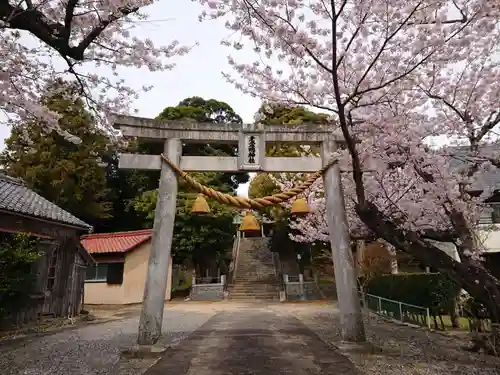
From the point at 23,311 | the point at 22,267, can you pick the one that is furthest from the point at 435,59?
the point at 23,311

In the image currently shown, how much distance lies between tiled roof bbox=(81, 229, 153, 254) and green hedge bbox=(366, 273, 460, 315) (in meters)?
12.8

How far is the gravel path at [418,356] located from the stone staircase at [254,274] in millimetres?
14472

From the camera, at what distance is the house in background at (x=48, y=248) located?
11266 mm

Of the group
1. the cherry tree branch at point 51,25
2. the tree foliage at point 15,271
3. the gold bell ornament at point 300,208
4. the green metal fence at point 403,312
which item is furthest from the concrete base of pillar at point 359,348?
the tree foliage at point 15,271

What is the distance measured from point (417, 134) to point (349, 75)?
5.72ft

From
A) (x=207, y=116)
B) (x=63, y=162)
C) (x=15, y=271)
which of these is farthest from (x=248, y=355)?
(x=207, y=116)

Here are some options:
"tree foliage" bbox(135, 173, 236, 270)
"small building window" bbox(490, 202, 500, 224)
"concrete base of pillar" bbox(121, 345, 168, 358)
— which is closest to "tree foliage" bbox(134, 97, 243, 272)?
"tree foliage" bbox(135, 173, 236, 270)

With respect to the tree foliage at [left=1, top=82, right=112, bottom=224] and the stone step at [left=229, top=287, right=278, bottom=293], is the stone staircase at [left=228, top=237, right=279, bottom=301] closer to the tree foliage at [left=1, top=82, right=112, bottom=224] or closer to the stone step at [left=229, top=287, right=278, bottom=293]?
the stone step at [left=229, top=287, right=278, bottom=293]

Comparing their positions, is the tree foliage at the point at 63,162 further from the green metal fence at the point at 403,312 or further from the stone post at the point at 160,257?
the green metal fence at the point at 403,312

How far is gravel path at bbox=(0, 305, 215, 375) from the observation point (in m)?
6.20

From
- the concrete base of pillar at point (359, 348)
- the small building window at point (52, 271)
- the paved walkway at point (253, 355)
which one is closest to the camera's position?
the paved walkway at point (253, 355)

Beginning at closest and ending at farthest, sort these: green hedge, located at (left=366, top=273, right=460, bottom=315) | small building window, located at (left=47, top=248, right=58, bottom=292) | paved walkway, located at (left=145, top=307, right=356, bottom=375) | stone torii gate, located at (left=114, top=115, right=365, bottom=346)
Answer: paved walkway, located at (left=145, top=307, right=356, bottom=375), stone torii gate, located at (left=114, top=115, right=365, bottom=346), green hedge, located at (left=366, top=273, right=460, bottom=315), small building window, located at (left=47, top=248, right=58, bottom=292)

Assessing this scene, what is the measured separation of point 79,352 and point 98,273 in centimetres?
1532

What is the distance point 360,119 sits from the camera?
25.7 feet
